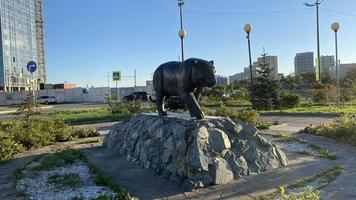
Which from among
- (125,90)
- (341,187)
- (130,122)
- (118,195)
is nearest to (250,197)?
(341,187)

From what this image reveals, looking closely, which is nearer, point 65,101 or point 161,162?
point 161,162

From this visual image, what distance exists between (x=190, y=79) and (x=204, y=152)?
5.64 ft

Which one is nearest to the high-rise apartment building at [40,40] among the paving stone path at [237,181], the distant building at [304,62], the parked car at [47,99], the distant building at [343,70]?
the parked car at [47,99]

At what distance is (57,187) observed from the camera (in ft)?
23.1

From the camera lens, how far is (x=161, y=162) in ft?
25.6

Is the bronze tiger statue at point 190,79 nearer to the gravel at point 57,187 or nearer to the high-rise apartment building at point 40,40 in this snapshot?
the gravel at point 57,187

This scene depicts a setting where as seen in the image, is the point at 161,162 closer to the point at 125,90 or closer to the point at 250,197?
the point at 250,197

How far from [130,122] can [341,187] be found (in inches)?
239

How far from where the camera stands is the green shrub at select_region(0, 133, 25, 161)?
10173mm

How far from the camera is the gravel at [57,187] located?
6484mm

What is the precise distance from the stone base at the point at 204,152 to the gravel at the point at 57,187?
1269mm

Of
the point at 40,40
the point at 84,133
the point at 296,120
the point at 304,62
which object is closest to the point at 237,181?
the point at 84,133

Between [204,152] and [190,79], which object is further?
[190,79]

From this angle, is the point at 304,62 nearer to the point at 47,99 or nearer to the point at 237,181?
the point at 47,99
